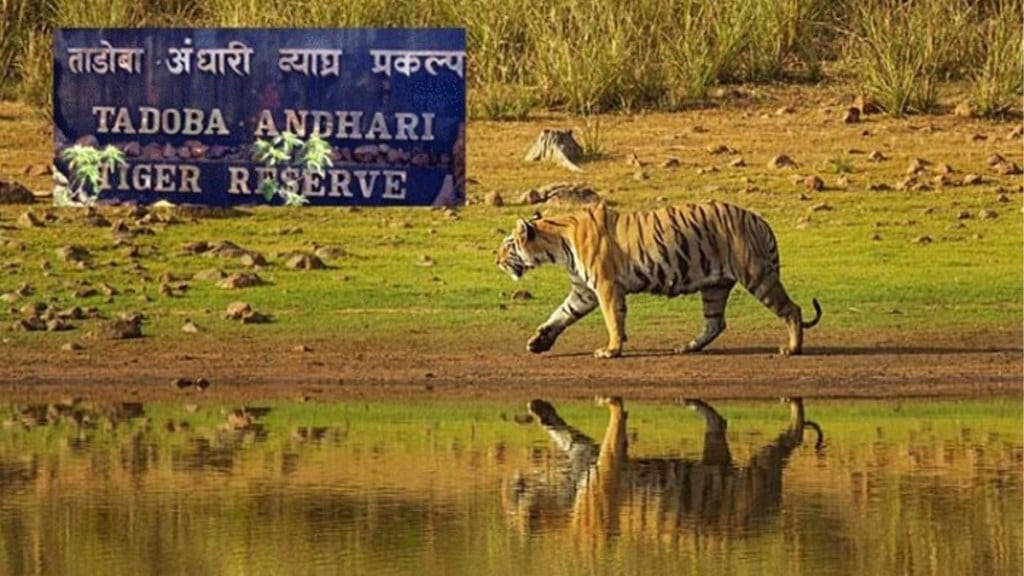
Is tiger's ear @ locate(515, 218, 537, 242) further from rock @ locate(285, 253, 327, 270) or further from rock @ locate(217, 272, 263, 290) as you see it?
rock @ locate(217, 272, 263, 290)

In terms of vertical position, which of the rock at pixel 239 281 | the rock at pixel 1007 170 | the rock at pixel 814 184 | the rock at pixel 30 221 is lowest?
the rock at pixel 239 281

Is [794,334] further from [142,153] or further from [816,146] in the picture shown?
[142,153]

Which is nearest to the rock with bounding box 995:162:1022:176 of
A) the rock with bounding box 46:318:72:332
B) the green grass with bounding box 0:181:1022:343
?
the green grass with bounding box 0:181:1022:343

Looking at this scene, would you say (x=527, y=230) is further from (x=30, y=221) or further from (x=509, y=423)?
(x=30, y=221)

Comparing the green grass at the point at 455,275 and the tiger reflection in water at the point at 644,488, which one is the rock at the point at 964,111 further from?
the tiger reflection in water at the point at 644,488

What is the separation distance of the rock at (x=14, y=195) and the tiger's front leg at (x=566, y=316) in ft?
13.8

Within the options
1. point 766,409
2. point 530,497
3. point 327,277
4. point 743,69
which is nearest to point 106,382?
point 327,277

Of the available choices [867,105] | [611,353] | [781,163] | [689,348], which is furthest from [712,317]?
[867,105]

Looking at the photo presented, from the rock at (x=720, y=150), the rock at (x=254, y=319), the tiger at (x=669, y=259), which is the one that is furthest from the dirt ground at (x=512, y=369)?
the rock at (x=720, y=150)

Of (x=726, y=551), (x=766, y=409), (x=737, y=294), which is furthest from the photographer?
(x=737, y=294)

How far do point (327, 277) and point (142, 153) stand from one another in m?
1.49

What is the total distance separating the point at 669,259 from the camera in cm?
1839

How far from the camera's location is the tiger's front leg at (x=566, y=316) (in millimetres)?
18391

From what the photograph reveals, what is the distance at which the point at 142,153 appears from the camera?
20.4 m
